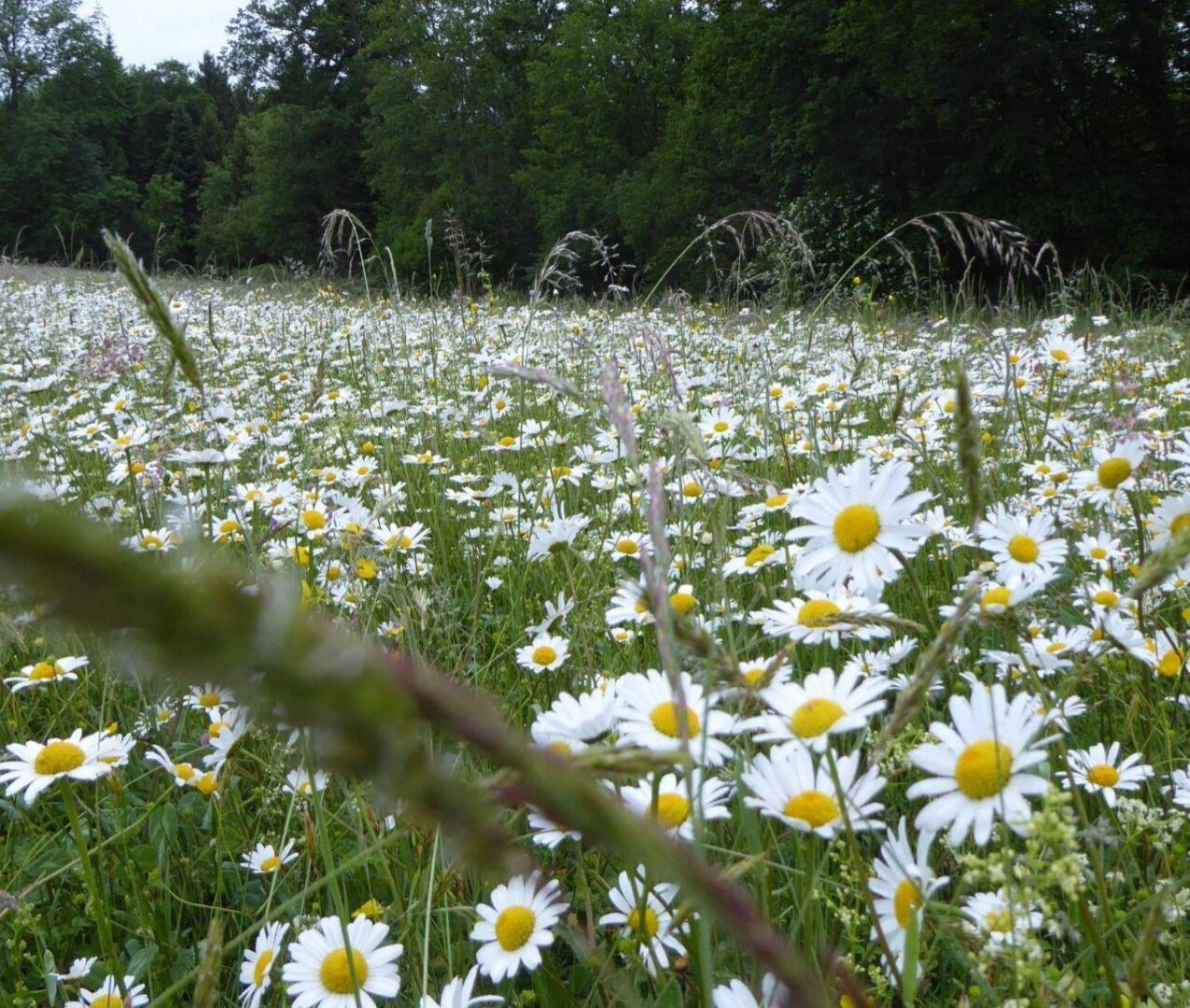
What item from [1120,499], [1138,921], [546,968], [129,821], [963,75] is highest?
[963,75]

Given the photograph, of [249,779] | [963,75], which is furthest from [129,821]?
[963,75]

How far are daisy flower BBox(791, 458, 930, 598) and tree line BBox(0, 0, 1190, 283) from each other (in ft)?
11.2

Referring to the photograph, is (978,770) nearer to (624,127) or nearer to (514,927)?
(514,927)

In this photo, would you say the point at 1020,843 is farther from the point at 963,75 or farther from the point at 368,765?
the point at 963,75

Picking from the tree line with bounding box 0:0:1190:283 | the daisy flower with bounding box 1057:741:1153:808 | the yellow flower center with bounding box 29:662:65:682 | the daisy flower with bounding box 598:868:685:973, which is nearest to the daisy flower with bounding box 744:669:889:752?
the daisy flower with bounding box 598:868:685:973

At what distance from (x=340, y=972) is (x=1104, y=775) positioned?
0.99 meters

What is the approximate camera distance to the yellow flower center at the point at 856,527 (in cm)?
101

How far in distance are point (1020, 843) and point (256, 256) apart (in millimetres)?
32277

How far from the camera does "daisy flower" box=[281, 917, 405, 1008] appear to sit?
1.03 meters

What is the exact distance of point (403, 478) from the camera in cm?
307

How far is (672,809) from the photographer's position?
1.00 meters

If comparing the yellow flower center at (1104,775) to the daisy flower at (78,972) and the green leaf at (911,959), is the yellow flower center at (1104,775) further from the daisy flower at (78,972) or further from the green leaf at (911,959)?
the daisy flower at (78,972)

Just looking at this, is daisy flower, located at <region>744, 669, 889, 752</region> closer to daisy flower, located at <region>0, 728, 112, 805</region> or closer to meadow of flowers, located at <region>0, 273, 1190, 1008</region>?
meadow of flowers, located at <region>0, 273, 1190, 1008</region>

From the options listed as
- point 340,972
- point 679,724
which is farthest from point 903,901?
point 340,972
